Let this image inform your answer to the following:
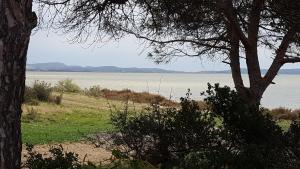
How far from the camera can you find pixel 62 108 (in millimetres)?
24188

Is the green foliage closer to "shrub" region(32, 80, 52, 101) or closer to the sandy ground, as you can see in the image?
the sandy ground

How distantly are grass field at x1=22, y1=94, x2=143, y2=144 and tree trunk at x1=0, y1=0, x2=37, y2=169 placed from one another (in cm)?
928

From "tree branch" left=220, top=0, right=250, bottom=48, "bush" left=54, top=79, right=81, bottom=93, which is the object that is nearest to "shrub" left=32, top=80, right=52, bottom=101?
"bush" left=54, top=79, right=81, bottom=93

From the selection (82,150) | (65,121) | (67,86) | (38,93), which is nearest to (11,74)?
(82,150)

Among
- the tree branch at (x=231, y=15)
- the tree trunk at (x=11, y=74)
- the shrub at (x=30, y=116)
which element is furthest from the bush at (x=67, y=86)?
the tree trunk at (x=11, y=74)

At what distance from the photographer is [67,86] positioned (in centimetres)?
3709

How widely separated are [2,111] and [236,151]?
1977 mm

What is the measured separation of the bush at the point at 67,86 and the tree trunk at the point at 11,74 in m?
31.2

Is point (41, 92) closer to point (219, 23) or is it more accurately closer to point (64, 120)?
point (64, 120)

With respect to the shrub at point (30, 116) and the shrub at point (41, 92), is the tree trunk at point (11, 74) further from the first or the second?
the shrub at point (41, 92)

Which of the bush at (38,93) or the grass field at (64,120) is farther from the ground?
the bush at (38,93)

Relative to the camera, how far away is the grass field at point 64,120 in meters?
15.7

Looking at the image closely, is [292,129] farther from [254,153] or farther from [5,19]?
[5,19]

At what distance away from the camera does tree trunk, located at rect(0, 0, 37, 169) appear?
14.6ft
